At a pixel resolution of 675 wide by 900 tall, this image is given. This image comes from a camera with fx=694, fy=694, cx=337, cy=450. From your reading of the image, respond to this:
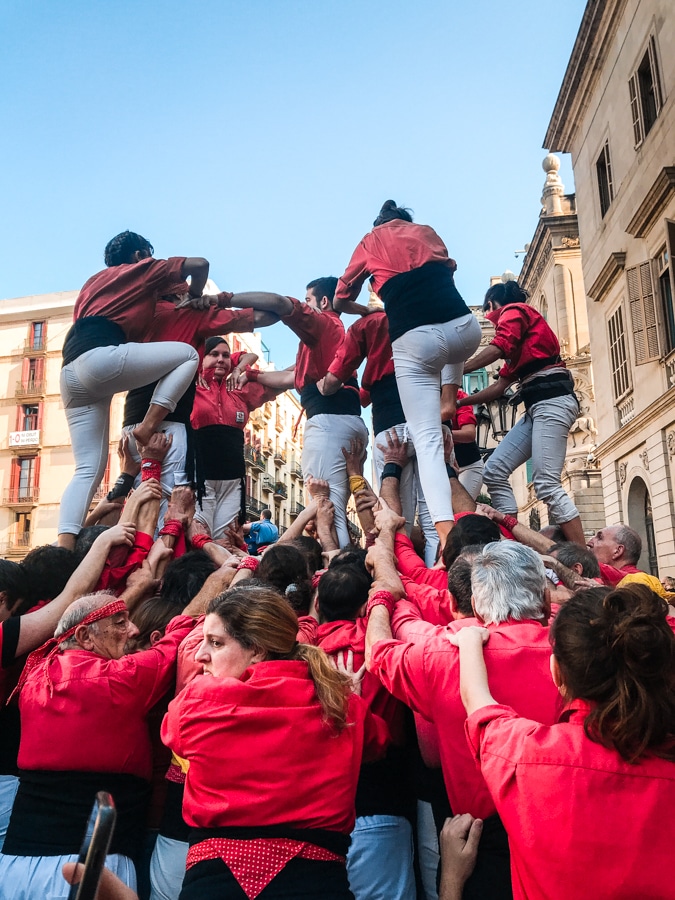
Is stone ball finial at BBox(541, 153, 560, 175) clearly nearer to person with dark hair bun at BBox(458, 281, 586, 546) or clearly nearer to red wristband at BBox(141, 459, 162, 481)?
person with dark hair bun at BBox(458, 281, 586, 546)

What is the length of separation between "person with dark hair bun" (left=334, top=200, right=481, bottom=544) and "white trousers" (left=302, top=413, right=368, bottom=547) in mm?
1057

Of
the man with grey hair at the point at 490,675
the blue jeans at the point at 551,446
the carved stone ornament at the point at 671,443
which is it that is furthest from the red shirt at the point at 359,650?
the carved stone ornament at the point at 671,443

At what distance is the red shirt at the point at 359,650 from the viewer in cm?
275

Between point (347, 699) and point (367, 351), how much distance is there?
167 inches

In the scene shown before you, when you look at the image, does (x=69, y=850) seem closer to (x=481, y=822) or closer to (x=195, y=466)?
(x=481, y=822)

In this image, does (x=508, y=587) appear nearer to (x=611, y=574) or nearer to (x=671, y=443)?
(x=611, y=574)

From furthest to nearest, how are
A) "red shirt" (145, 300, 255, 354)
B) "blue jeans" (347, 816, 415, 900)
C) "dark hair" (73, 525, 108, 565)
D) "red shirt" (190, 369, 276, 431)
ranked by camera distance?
"red shirt" (190, 369, 276, 431) < "red shirt" (145, 300, 255, 354) < "dark hair" (73, 525, 108, 565) < "blue jeans" (347, 816, 415, 900)

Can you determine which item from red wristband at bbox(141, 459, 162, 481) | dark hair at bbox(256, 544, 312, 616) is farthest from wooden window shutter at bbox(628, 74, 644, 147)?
dark hair at bbox(256, 544, 312, 616)

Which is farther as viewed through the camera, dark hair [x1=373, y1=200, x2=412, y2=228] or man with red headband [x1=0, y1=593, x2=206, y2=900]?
dark hair [x1=373, y1=200, x2=412, y2=228]

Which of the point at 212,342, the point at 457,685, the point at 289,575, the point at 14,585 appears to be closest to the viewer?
the point at 457,685

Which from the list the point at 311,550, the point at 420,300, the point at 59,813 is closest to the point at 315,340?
the point at 420,300

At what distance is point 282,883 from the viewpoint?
1.91 m

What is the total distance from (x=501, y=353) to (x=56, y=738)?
4904 millimetres

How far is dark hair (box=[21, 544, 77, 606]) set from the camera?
3518 millimetres
